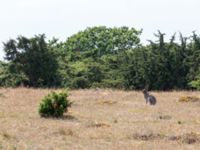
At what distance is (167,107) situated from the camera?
21672 millimetres

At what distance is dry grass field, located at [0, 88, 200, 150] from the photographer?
12.4 metres

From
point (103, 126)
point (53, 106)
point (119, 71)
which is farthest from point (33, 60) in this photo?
point (103, 126)

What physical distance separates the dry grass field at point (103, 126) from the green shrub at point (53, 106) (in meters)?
0.29

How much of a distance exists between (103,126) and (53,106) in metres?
2.70

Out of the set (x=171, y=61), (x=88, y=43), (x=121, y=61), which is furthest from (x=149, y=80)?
(x=88, y=43)

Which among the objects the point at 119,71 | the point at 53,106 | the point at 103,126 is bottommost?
the point at 103,126

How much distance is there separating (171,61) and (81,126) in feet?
103

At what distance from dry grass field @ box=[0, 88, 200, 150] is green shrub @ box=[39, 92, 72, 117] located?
29 cm

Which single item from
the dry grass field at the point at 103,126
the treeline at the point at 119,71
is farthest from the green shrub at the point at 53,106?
the treeline at the point at 119,71

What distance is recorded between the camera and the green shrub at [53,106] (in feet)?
57.6

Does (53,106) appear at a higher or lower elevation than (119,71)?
lower

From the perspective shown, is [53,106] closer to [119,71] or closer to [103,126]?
[103,126]

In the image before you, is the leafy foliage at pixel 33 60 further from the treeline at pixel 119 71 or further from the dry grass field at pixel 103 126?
the dry grass field at pixel 103 126

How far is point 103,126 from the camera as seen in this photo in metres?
A: 15.5
